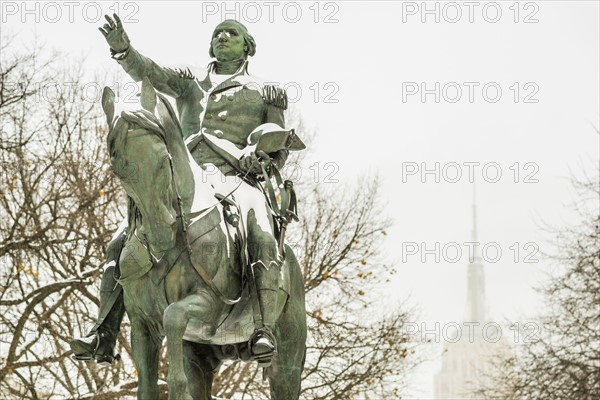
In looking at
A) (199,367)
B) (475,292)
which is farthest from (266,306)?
(475,292)

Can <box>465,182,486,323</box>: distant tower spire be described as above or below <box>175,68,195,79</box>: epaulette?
above

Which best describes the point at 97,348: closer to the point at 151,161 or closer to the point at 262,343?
the point at 262,343

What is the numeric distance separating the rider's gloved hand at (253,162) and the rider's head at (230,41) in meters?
1.00

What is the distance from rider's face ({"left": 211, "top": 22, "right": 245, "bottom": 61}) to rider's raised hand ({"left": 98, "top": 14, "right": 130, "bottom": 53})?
3.29 ft

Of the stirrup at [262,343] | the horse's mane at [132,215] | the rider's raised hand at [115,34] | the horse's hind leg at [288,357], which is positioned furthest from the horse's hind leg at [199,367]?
the rider's raised hand at [115,34]

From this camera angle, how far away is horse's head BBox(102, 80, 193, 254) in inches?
311

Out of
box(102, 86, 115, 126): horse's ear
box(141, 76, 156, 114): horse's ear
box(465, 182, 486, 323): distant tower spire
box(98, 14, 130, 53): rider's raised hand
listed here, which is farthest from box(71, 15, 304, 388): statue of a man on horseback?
box(465, 182, 486, 323): distant tower spire

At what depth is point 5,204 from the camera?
21.9 meters

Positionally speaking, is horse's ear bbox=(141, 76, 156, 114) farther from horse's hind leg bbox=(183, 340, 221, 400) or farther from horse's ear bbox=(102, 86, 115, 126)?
horse's hind leg bbox=(183, 340, 221, 400)

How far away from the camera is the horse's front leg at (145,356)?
8.59 meters

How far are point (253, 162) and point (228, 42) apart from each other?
1.16 metres

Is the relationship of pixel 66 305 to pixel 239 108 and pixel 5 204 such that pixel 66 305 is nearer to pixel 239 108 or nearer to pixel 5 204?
pixel 5 204

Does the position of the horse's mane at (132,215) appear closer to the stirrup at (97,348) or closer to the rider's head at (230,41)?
the stirrup at (97,348)

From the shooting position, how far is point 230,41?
966cm
